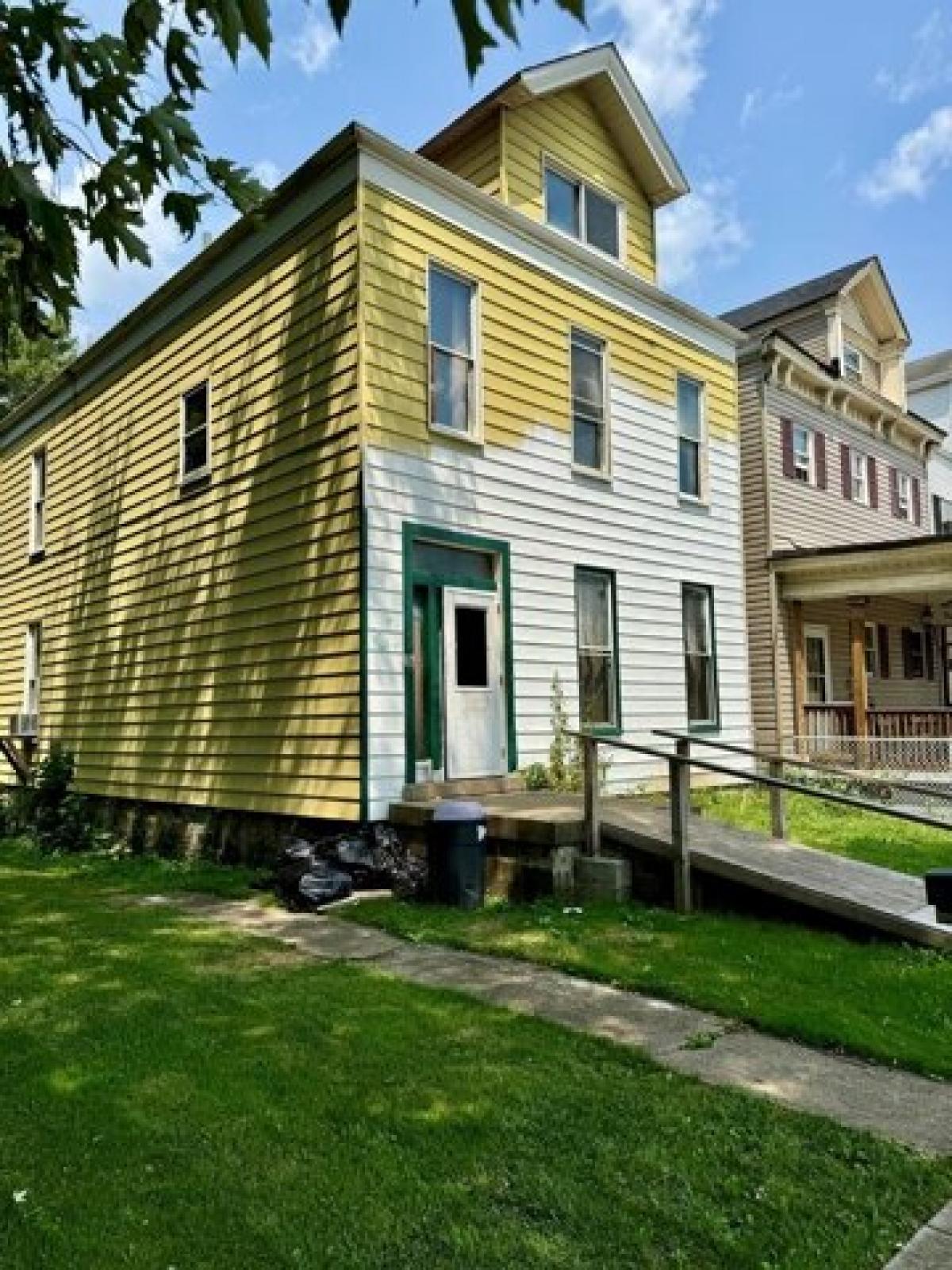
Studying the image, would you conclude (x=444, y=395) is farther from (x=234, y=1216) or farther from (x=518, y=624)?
(x=234, y=1216)

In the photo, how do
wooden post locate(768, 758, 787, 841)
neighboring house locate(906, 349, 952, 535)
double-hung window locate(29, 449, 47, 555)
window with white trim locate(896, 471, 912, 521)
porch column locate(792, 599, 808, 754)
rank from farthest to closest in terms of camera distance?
1. neighboring house locate(906, 349, 952, 535)
2. window with white trim locate(896, 471, 912, 521)
3. porch column locate(792, 599, 808, 754)
4. double-hung window locate(29, 449, 47, 555)
5. wooden post locate(768, 758, 787, 841)

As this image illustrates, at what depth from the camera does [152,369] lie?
42.3 ft

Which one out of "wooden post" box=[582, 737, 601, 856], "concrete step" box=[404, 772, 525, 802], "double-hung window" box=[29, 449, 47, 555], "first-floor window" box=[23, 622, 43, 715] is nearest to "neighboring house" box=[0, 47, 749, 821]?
"concrete step" box=[404, 772, 525, 802]

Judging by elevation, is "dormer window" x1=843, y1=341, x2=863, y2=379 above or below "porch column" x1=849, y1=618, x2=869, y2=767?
above

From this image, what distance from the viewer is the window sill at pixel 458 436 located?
971 cm

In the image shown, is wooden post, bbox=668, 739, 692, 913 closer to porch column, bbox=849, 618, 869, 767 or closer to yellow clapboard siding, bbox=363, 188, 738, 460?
yellow clapboard siding, bbox=363, 188, 738, 460

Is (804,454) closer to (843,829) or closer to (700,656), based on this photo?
(700,656)

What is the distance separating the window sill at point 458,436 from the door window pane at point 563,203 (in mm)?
3690

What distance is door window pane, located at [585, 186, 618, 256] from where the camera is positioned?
1263 cm

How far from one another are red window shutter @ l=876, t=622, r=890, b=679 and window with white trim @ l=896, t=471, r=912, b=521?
3.34 m

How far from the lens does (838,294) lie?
68.8 feet

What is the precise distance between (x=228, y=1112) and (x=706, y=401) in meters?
12.3

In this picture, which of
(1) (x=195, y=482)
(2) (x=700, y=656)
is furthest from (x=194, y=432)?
(2) (x=700, y=656)

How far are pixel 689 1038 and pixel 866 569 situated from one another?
47.1 ft
